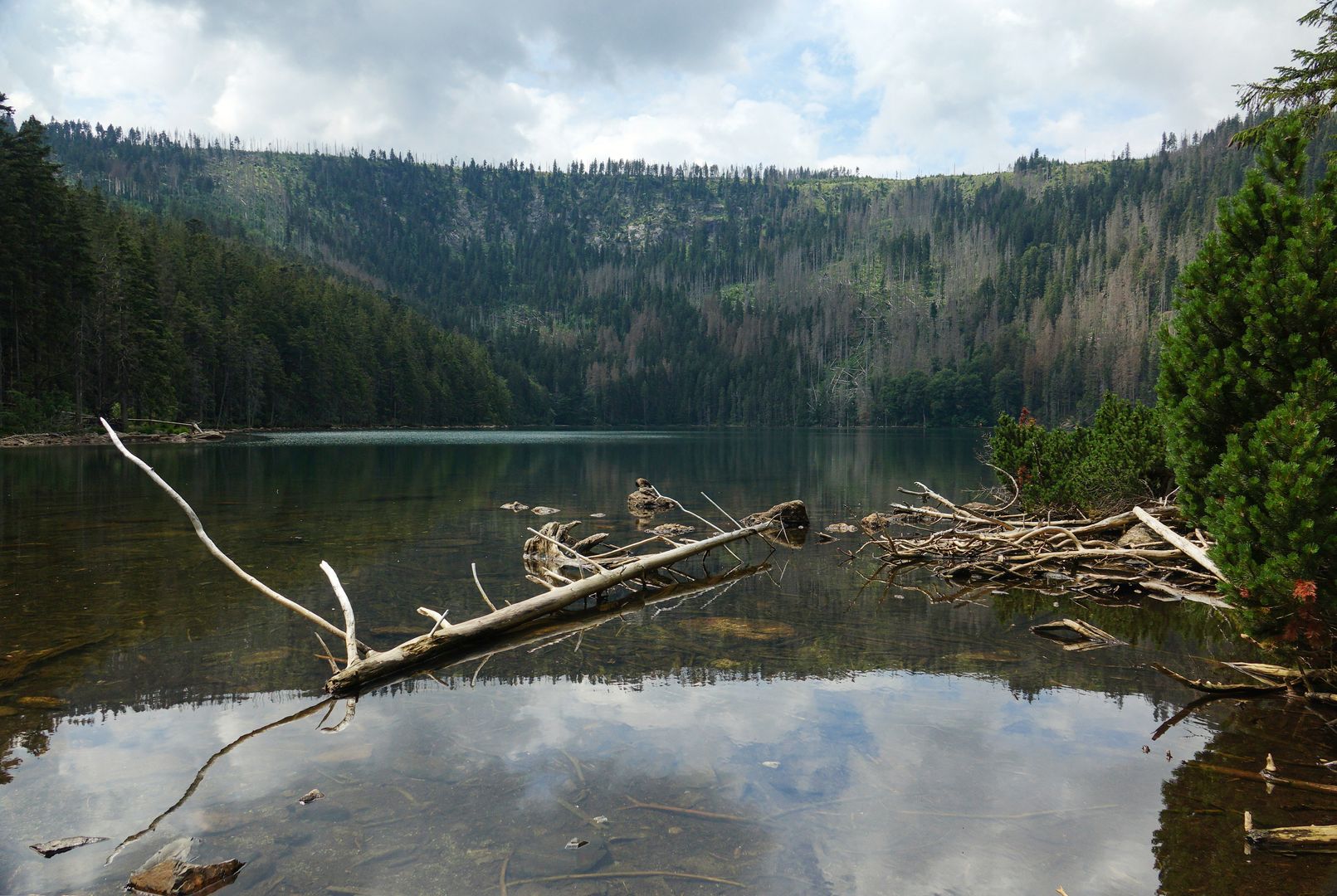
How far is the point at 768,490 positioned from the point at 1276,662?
24088 millimetres

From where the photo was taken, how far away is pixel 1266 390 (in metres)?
8.79

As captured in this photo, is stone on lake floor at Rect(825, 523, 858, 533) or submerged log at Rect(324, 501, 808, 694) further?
stone on lake floor at Rect(825, 523, 858, 533)

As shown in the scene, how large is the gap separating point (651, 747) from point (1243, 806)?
4602mm

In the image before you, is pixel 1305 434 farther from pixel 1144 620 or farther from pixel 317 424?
pixel 317 424

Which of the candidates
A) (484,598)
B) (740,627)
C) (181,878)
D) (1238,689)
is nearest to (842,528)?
(740,627)

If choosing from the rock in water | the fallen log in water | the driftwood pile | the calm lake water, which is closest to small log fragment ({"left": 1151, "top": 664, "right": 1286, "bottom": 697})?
the calm lake water

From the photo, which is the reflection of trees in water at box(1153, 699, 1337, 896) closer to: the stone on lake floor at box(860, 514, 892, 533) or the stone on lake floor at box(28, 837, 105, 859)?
the stone on lake floor at box(28, 837, 105, 859)

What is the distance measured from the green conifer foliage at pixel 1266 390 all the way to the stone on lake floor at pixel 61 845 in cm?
1012

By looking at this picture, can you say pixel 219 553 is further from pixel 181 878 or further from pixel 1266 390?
pixel 1266 390

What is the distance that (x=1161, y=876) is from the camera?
497 cm

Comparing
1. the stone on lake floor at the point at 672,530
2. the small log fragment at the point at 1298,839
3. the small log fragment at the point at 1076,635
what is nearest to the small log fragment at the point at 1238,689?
the small log fragment at the point at 1076,635

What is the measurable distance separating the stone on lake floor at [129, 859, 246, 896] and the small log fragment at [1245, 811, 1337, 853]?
6650 millimetres

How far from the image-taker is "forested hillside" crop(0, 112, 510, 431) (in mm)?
59031

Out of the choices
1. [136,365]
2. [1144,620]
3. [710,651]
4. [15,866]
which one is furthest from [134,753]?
[136,365]
